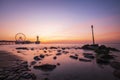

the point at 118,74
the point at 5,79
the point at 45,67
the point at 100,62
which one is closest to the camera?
the point at 5,79

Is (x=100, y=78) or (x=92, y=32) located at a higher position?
(x=92, y=32)

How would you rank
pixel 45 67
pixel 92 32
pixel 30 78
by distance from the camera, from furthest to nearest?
pixel 92 32
pixel 45 67
pixel 30 78

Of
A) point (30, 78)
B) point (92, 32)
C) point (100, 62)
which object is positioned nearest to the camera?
point (30, 78)

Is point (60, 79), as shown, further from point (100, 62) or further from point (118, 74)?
point (100, 62)

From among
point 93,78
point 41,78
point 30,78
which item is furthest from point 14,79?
point 93,78

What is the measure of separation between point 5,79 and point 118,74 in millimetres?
13196

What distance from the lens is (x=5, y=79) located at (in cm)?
1225

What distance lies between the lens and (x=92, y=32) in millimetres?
66500

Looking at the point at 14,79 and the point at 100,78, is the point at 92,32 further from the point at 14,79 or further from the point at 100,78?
the point at 14,79

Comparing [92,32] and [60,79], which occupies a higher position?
[92,32]

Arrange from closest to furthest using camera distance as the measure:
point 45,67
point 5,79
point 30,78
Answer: point 5,79
point 30,78
point 45,67

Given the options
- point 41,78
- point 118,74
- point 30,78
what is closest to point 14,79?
point 30,78

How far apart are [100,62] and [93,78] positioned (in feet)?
39.2

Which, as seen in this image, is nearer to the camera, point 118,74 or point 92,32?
point 118,74
